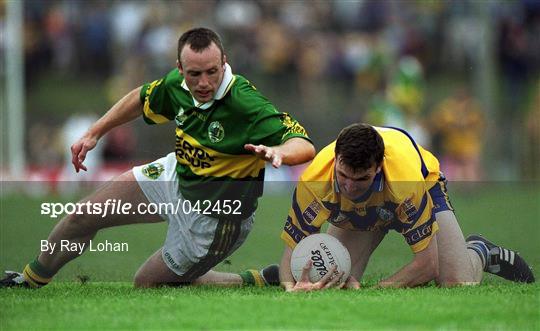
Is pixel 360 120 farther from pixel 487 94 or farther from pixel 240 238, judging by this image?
pixel 240 238

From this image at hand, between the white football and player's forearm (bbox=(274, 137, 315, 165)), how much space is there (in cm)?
69

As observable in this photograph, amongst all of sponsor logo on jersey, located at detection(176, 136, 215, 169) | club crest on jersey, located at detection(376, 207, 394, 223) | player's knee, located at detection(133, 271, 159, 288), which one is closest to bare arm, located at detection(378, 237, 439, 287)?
club crest on jersey, located at detection(376, 207, 394, 223)

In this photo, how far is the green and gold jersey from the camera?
28.2 feet

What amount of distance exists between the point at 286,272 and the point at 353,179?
0.89 metres

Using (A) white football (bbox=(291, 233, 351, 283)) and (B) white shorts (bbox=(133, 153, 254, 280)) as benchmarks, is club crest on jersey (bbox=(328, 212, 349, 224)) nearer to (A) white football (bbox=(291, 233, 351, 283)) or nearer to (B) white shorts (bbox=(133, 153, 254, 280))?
(A) white football (bbox=(291, 233, 351, 283))

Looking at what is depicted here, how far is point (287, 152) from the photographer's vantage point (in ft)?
26.8

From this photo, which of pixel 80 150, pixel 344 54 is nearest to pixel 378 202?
pixel 80 150

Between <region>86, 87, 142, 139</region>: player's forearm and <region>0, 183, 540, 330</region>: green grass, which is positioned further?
<region>86, 87, 142, 139</region>: player's forearm

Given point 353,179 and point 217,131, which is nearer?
Result: point 353,179

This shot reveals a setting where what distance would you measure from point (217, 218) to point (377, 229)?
1123 mm

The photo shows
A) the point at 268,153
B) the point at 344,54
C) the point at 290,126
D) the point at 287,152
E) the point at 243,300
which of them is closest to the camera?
the point at 268,153

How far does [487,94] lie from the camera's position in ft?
75.3

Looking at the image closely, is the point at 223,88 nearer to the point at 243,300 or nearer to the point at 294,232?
the point at 294,232

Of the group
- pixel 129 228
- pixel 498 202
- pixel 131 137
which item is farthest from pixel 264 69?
pixel 129 228
